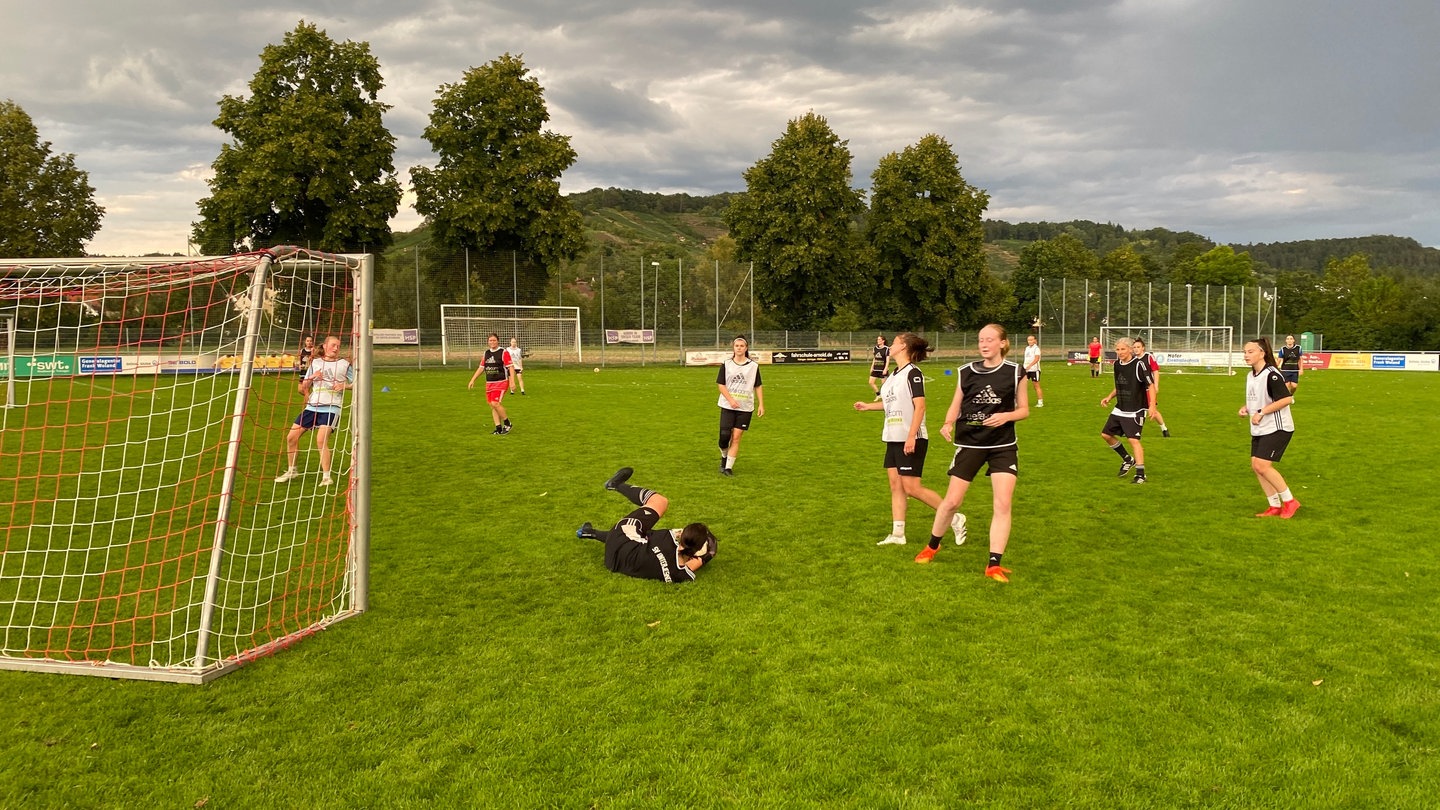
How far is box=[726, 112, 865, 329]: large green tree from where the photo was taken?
160 ft

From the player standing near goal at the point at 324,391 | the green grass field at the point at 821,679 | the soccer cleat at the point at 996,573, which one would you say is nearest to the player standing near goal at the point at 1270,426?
the green grass field at the point at 821,679

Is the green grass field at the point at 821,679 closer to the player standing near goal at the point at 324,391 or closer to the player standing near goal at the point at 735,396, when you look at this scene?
the player standing near goal at the point at 324,391

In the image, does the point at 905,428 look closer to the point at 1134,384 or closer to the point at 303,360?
the point at 1134,384

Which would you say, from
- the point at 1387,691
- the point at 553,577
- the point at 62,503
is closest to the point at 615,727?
the point at 553,577

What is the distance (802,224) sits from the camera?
4866 cm

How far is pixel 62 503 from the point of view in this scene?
8.76 m

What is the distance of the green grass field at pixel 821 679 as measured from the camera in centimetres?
349

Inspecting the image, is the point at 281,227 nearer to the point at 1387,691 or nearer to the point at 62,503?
the point at 62,503

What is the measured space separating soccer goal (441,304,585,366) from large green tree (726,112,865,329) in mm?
15909

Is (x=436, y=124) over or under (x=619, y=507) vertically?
over

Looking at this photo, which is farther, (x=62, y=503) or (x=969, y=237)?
(x=969, y=237)

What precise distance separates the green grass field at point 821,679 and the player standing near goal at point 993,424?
56 cm

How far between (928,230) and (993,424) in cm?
4851

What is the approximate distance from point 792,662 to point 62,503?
334 inches
